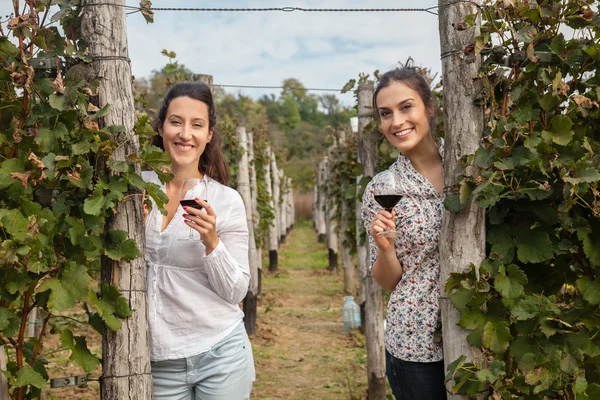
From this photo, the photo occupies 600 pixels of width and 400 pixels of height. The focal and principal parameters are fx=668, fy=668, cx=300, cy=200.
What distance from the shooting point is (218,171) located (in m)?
2.89

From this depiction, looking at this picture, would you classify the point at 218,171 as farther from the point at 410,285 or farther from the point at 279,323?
the point at 279,323

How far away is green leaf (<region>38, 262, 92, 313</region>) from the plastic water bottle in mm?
6594

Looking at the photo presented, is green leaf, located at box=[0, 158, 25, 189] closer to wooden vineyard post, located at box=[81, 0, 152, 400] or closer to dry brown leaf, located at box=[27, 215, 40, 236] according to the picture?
dry brown leaf, located at box=[27, 215, 40, 236]

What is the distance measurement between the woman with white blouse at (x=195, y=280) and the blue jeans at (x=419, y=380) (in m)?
0.60

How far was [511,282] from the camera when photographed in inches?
97.6

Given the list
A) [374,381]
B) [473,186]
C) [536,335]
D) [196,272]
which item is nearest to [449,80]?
[473,186]

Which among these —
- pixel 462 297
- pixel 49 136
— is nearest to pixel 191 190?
pixel 49 136

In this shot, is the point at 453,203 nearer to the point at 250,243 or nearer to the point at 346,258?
the point at 250,243

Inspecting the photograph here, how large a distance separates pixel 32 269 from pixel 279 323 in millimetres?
7452

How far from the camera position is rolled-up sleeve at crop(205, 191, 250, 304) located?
2545 mm

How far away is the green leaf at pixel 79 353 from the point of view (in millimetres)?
2496

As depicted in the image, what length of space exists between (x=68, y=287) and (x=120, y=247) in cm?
24

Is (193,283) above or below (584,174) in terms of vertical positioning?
below

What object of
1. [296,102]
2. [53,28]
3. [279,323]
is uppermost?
[296,102]
